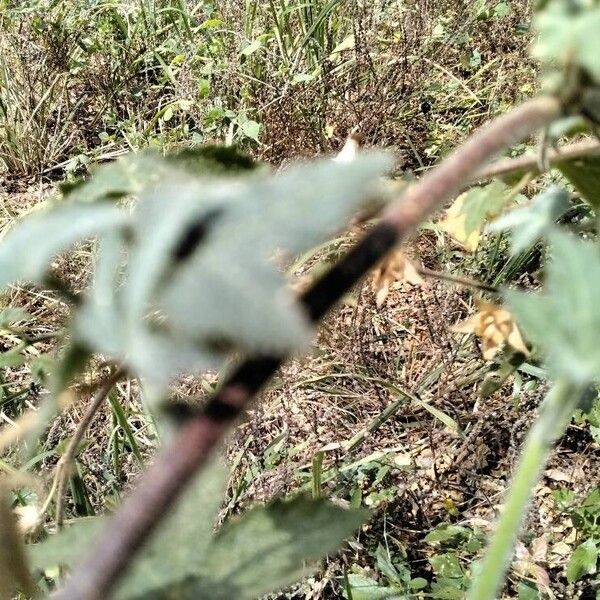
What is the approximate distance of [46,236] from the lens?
284mm

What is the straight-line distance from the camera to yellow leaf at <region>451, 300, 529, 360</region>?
67 cm

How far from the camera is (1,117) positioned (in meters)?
3.14

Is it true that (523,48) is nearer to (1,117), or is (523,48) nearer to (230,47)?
(230,47)

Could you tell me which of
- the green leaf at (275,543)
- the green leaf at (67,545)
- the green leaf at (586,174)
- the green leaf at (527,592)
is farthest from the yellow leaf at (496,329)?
the green leaf at (527,592)

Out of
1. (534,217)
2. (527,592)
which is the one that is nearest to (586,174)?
(534,217)

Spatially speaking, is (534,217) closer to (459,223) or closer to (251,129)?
(459,223)

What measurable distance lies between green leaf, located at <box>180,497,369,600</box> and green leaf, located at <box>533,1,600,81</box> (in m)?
0.25

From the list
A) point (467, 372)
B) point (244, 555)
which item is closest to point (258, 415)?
point (467, 372)

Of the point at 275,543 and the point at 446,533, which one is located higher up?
the point at 275,543

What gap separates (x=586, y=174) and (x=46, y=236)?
1.27 ft

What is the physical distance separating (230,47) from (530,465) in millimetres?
3035

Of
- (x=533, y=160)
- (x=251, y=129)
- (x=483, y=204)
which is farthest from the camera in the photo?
(x=251, y=129)

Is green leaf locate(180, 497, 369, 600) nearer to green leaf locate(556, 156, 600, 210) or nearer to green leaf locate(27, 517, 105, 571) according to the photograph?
green leaf locate(27, 517, 105, 571)

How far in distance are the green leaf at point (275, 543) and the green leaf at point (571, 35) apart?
0.25 meters
